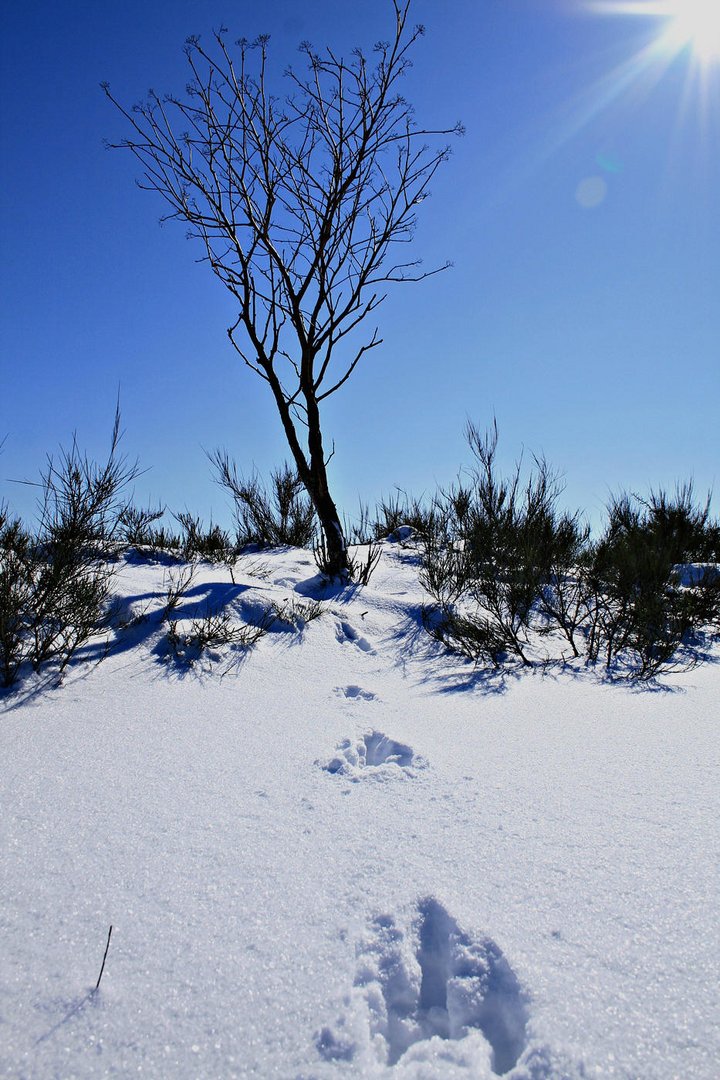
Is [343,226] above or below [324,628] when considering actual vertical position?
above

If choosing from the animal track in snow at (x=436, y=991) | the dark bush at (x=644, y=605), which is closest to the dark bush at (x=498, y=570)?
the dark bush at (x=644, y=605)

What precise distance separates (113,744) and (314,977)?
1.33m

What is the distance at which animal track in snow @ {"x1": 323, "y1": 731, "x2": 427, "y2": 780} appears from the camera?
1.86 m

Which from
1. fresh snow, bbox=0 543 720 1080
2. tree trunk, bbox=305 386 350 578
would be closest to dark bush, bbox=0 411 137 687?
fresh snow, bbox=0 543 720 1080

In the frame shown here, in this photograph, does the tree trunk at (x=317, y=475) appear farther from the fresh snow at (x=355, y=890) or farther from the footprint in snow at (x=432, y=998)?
the footprint in snow at (x=432, y=998)

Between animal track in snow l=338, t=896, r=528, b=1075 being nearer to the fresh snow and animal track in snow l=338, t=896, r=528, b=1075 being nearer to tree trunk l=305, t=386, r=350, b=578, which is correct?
the fresh snow

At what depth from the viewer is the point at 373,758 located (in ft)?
6.65

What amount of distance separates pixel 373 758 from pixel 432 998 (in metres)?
1.04

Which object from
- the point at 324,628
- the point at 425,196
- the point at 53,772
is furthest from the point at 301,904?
the point at 425,196

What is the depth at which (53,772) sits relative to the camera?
1808mm

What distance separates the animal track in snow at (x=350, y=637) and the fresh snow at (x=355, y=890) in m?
1.07

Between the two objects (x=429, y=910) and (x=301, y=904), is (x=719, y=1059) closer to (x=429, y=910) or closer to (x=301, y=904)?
(x=429, y=910)

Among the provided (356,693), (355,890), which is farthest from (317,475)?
(355,890)

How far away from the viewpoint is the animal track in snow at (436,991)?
2.95 ft
